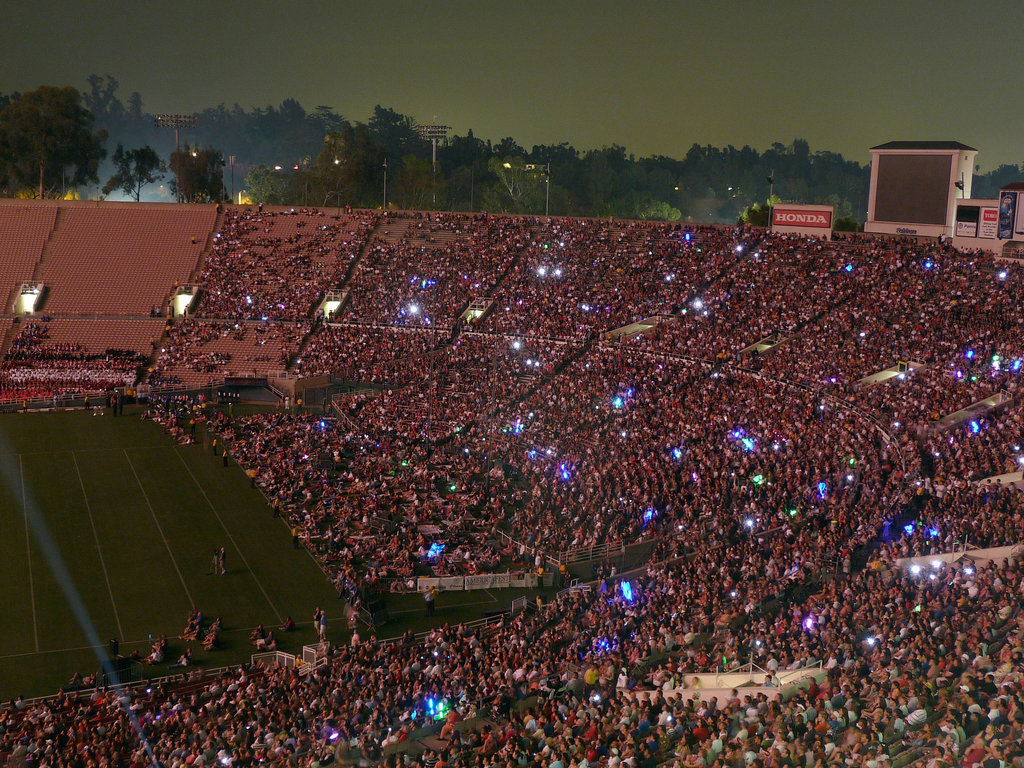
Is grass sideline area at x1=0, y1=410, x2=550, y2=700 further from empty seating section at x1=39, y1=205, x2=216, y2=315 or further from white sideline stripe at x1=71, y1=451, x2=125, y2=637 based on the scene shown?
empty seating section at x1=39, y1=205, x2=216, y2=315

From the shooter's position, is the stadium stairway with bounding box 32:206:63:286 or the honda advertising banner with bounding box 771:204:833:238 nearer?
the honda advertising banner with bounding box 771:204:833:238

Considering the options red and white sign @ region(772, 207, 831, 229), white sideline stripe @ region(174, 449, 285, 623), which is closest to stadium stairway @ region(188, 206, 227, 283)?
white sideline stripe @ region(174, 449, 285, 623)

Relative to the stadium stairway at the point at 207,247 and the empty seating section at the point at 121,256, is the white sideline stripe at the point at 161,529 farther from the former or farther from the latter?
the stadium stairway at the point at 207,247

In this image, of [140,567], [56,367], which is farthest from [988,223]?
[56,367]

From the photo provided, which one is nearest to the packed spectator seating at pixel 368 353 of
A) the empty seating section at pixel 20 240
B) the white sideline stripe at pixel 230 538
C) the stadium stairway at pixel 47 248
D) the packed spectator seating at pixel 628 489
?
the packed spectator seating at pixel 628 489

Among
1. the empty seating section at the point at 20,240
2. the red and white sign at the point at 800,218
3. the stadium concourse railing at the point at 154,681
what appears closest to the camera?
the stadium concourse railing at the point at 154,681
